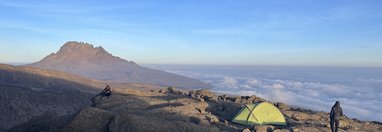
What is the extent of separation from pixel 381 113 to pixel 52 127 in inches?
2879

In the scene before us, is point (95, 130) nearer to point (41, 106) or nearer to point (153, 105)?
point (153, 105)

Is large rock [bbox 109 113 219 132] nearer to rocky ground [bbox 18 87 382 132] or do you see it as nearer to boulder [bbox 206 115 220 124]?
rocky ground [bbox 18 87 382 132]

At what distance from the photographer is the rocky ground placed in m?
17.7

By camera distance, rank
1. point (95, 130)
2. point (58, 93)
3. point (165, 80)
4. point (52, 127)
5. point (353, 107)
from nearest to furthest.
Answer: point (95, 130) < point (52, 127) < point (58, 93) < point (353, 107) < point (165, 80)

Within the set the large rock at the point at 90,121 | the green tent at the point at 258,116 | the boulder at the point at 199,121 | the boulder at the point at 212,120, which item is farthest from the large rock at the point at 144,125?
the green tent at the point at 258,116

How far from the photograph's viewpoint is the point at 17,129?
2183 centimetres

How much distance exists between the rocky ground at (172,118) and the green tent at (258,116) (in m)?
0.71

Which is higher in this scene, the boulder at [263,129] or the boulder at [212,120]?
the boulder at [212,120]

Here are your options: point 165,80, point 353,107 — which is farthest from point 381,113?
point 165,80

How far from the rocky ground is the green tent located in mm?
712

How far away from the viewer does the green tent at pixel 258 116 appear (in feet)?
76.2

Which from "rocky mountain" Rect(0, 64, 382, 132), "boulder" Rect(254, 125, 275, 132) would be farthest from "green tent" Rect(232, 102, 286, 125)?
"boulder" Rect(254, 125, 275, 132)

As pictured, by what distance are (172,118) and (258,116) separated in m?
5.29

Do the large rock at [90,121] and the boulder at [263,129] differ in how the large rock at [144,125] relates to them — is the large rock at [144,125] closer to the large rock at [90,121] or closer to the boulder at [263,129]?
the large rock at [90,121]
